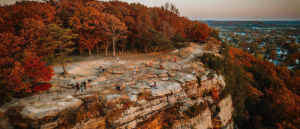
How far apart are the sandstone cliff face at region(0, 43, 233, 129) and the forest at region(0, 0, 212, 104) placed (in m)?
2.85

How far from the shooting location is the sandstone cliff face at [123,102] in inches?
605

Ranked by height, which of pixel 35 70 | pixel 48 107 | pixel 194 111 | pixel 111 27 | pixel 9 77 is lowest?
pixel 194 111

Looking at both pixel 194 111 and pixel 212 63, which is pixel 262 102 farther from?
pixel 194 111

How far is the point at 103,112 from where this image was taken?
17.6 metres

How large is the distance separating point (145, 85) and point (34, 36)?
910 inches

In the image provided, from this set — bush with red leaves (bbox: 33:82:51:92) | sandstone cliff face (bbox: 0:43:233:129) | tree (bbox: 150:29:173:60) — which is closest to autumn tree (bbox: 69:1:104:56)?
sandstone cliff face (bbox: 0:43:233:129)

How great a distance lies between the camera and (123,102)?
1852 cm

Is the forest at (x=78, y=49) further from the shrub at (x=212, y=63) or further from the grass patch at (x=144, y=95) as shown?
the grass patch at (x=144, y=95)

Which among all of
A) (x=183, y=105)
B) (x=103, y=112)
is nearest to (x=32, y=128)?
(x=103, y=112)

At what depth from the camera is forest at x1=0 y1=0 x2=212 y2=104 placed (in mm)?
17734

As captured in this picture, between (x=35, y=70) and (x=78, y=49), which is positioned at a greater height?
(x=78, y=49)

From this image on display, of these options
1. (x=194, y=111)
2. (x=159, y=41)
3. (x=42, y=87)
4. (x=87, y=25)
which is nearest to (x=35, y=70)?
(x=42, y=87)

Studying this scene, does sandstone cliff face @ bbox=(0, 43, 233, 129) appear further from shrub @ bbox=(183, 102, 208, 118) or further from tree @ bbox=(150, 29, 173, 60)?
tree @ bbox=(150, 29, 173, 60)

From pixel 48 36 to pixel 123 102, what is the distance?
60.6ft
